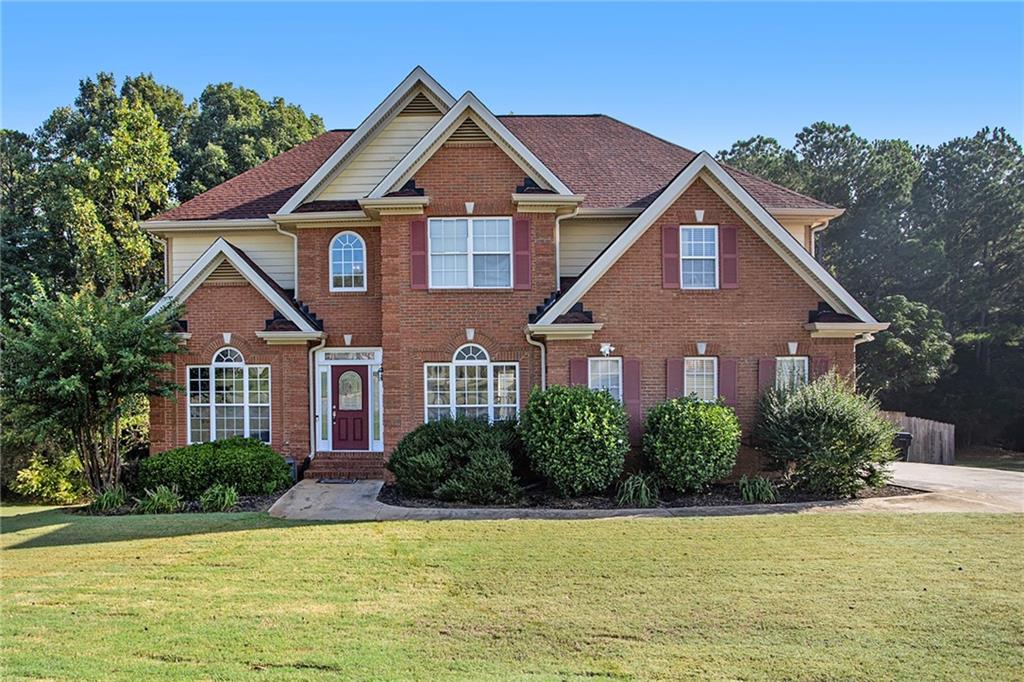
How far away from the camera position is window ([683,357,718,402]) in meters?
15.3

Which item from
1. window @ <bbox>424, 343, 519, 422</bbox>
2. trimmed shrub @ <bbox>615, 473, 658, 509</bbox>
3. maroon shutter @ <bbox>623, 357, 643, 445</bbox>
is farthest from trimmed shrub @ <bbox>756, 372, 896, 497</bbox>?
window @ <bbox>424, 343, 519, 422</bbox>

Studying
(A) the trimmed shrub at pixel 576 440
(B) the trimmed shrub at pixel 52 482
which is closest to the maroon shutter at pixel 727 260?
(A) the trimmed shrub at pixel 576 440

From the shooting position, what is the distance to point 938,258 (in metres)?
37.9

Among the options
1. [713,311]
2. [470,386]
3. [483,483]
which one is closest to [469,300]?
[470,386]

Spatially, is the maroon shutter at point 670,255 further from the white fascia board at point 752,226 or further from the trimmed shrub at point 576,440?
the trimmed shrub at point 576,440

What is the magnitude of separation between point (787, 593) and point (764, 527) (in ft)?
Result: 10.7

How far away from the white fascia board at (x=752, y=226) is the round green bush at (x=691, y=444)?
3.29m

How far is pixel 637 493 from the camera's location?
13289 millimetres

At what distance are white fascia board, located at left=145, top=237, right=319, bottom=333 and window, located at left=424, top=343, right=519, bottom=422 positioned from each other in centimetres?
339

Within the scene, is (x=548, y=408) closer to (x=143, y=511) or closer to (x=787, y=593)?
(x=787, y=593)

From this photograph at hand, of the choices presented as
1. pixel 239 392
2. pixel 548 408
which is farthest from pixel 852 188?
pixel 239 392

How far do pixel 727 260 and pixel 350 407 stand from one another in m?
9.96

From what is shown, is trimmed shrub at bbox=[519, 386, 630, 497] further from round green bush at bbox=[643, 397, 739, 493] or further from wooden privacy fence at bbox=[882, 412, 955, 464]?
wooden privacy fence at bbox=[882, 412, 955, 464]

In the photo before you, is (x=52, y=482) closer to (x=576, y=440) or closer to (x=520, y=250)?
(x=520, y=250)
